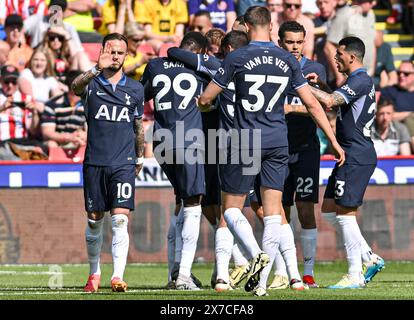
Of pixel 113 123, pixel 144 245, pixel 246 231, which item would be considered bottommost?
pixel 144 245

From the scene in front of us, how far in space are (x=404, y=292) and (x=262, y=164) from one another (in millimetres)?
2029

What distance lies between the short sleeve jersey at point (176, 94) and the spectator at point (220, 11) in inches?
326

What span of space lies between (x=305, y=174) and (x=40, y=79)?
766 centimetres

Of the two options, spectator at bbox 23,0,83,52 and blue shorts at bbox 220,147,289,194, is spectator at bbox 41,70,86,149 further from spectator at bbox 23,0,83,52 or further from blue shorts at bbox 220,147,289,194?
blue shorts at bbox 220,147,289,194

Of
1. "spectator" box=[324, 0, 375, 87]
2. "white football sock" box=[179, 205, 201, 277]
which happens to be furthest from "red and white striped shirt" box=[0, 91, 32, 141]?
"white football sock" box=[179, 205, 201, 277]

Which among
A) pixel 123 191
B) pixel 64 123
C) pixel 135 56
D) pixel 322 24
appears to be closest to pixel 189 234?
pixel 123 191

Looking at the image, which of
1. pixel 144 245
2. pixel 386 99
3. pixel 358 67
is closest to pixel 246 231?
pixel 358 67

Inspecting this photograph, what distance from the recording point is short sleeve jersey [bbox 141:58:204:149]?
485 inches

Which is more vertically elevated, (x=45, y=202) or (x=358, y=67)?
(x=358, y=67)

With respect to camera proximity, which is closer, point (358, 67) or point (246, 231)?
point (246, 231)

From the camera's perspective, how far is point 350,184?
40.5ft

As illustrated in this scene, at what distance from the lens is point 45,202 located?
55.8ft

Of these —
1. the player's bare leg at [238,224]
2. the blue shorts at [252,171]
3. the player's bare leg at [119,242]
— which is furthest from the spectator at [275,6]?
the player's bare leg at [238,224]
